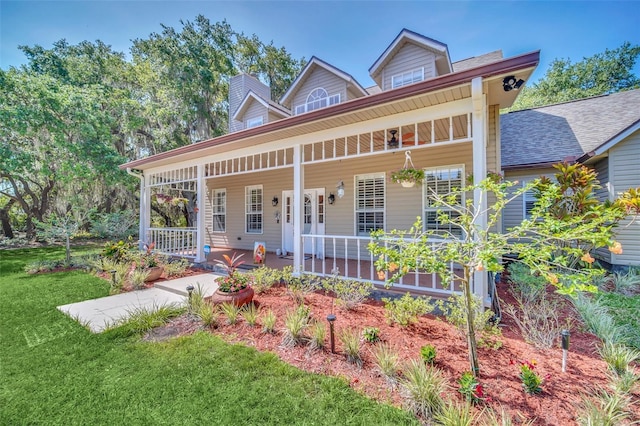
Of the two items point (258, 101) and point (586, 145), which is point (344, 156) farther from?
point (586, 145)

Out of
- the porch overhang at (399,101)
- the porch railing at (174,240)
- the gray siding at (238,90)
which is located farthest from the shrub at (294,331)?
the gray siding at (238,90)

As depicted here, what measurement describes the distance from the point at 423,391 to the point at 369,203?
5.83 m

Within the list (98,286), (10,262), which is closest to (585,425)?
(98,286)

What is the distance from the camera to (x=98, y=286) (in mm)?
6113

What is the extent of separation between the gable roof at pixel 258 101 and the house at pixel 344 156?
7cm

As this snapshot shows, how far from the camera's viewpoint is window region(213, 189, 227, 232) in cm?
1109

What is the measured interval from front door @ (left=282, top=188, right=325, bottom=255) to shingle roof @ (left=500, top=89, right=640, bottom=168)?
577cm

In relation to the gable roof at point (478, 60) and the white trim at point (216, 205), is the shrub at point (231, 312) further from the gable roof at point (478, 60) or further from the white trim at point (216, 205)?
the gable roof at point (478, 60)

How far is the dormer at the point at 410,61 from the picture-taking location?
311 inches

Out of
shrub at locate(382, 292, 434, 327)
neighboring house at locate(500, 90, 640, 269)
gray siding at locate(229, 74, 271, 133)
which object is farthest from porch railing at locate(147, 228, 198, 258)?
neighboring house at locate(500, 90, 640, 269)

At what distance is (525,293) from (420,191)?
3.21m

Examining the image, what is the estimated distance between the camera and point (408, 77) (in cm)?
842

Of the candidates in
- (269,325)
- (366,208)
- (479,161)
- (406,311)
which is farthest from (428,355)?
(366,208)

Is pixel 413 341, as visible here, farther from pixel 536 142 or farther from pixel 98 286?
pixel 536 142
